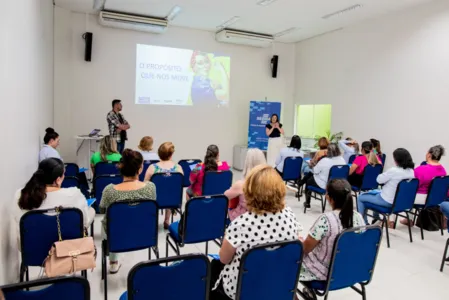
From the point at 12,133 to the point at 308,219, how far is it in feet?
13.1

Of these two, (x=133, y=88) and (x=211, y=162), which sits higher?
(x=133, y=88)

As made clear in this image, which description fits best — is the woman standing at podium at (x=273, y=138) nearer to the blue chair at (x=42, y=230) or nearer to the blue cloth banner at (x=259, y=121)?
the blue cloth banner at (x=259, y=121)

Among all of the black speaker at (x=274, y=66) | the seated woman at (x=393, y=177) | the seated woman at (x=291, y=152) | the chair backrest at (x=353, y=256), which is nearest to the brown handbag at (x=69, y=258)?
the chair backrest at (x=353, y=256)

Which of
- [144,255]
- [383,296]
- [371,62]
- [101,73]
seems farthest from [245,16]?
[383,296]

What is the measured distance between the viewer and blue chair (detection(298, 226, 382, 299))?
6.69 ft

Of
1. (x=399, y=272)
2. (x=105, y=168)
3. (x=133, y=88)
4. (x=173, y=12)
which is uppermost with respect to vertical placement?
(x=173, y=12)

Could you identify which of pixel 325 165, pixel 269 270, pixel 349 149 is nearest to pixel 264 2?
pixel 349 149

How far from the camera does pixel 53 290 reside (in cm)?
130

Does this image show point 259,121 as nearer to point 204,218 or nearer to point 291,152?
point 291,152

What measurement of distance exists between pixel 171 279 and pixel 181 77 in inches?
287

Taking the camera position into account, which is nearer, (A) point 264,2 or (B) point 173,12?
(A) point 264,2

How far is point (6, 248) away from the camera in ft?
7.76

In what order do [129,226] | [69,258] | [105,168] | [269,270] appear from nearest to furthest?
[269,270] → [69,258] → [129,226] → [105,168]

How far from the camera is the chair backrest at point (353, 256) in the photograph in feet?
6.68
